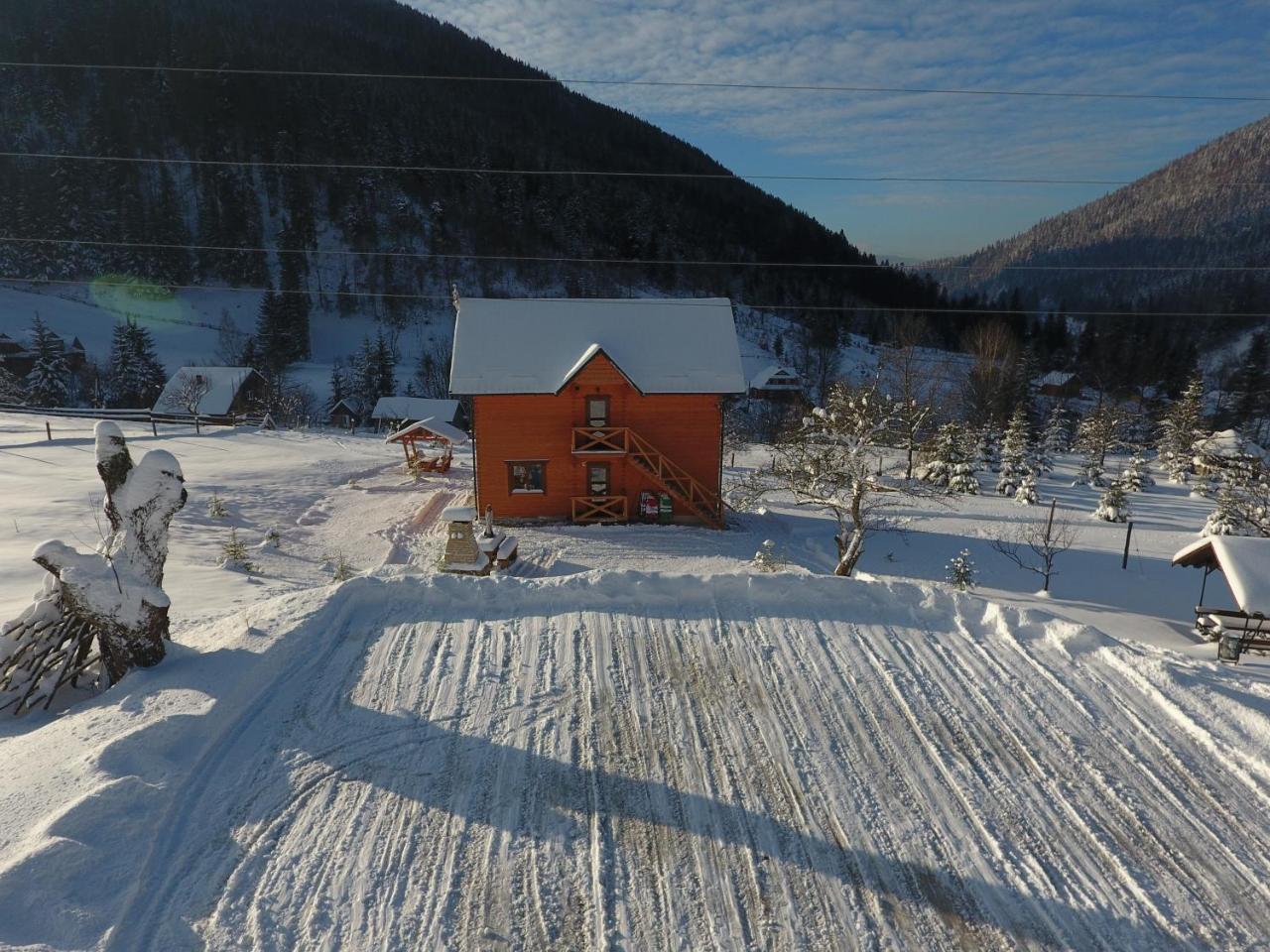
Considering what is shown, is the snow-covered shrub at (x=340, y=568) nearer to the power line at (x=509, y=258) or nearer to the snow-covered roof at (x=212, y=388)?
the power line at (x=509, y=258)

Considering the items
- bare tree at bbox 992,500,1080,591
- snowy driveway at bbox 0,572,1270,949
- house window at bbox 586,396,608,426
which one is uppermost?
house window at bbox 586,396,608,426

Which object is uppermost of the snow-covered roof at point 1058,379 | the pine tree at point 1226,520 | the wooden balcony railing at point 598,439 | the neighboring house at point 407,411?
the snow-covered roof at point 1058,379

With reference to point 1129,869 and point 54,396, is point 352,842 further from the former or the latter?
point 54,396

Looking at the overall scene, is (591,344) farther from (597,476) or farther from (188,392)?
(188,392)

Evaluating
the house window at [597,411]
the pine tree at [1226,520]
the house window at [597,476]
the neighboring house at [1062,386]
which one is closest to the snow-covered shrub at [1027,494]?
the pine tree at [1226,520]

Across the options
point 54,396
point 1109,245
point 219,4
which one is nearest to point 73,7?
point 219,4

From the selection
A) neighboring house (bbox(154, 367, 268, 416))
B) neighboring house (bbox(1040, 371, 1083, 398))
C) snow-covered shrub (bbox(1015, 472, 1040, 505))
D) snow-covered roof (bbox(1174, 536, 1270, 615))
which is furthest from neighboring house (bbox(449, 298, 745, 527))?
neighboring house (bbox(1040, 371, 1083, 398))

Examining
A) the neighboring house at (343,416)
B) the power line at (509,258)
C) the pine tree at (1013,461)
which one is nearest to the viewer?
the power line at (509,258)

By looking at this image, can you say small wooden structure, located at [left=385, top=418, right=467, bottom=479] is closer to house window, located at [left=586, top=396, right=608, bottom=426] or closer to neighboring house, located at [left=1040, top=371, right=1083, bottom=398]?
house window, located at [left=586, top=396, right=608, bottom=426]
